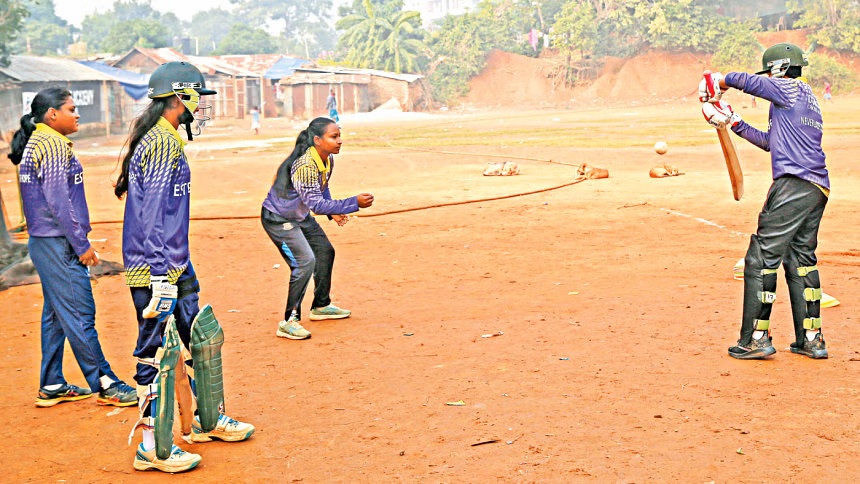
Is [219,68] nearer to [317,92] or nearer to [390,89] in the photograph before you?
[317,92]

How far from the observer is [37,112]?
6.05 m

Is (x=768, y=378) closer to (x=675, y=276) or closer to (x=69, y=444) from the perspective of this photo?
(x=675, y=276)

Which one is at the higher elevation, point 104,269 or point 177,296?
point 177,296

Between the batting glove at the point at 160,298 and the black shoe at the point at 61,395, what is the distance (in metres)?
1.72

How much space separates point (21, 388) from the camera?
22.1ft

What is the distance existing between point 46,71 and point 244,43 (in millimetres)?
47594

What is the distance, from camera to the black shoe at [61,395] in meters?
6.20

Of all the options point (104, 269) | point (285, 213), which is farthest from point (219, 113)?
point (285, 213)

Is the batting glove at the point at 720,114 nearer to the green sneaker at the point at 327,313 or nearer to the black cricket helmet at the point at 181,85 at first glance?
the black cricket helmet at the point at 181,85

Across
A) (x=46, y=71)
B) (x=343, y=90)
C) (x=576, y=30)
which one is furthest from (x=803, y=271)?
(x=576, y=30)

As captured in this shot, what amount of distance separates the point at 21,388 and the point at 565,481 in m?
4.29

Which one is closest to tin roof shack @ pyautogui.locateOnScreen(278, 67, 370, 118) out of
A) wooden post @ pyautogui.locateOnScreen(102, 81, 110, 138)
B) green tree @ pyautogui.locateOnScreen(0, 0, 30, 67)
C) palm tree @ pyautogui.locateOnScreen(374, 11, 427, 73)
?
palm tree @ pyautogui.locateOnScreen(374, 11, 427, 73)

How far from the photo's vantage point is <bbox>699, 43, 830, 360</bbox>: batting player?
6.50 metres

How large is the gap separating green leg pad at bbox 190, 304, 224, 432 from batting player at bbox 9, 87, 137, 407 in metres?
1.21
